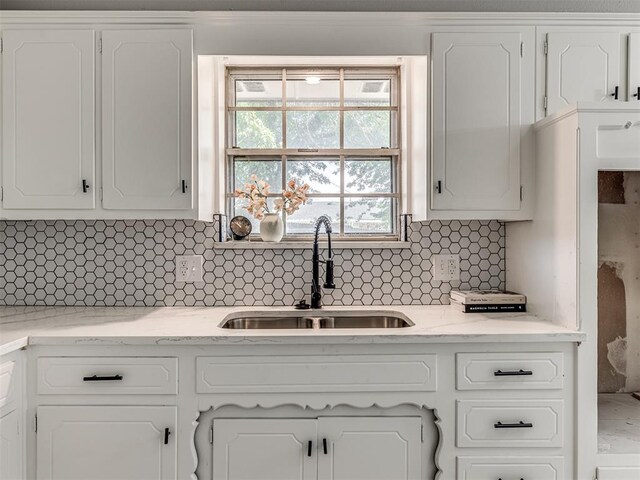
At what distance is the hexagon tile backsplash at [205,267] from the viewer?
2463mm

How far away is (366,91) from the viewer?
2.61m

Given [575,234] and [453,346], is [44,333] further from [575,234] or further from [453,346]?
[575,234]

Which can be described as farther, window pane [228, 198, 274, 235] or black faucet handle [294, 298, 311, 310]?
window pane [228, 198, 274, 235]

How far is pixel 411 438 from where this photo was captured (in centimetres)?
185

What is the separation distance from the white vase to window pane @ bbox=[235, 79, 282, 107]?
2.31 feet

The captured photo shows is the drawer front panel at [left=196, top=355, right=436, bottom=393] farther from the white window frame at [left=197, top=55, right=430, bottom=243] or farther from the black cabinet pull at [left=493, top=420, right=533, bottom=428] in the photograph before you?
the white window frame at [left=197, top=55, right=430, bottom=243]

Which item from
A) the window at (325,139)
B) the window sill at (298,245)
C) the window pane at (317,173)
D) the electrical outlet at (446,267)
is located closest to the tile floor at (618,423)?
the electrical outlet at (446,267)

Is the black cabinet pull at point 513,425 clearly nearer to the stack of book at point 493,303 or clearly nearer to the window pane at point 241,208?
the stack of book at point 493,303

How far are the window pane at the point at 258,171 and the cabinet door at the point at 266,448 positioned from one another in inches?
50.2

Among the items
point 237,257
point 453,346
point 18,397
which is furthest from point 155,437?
point 453,346

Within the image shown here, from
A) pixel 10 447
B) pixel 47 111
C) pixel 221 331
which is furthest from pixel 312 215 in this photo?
pixel 10 447

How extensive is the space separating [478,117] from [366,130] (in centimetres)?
66

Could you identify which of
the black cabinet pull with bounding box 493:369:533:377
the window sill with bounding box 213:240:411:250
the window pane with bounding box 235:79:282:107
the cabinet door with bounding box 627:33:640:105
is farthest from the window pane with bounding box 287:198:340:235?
the cabinet door with bounding box 627:33:640:105

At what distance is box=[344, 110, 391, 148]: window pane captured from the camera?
2.60m
